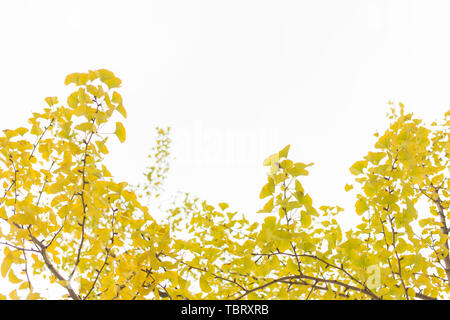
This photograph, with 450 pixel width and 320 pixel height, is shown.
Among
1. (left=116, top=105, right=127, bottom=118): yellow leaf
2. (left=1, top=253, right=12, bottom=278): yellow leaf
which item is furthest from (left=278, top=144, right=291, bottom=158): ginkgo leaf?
(left=1, top=253, right=12, bottom=278): yellow leaf

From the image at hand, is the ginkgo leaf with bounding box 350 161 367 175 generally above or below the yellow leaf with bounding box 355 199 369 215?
above

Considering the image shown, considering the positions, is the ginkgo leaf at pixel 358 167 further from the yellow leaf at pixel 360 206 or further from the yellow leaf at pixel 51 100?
the yellow leaf at pixel 51 100

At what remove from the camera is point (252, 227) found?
1.72 m

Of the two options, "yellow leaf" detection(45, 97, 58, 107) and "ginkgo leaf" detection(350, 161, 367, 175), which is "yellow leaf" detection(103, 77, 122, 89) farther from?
"ginkgo leaf" detection(350, 161, 367, 175)

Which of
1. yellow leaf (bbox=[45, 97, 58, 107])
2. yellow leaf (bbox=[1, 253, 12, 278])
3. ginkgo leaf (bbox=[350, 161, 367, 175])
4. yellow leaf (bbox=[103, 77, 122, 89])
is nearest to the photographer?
yellow leaf (bbox=[1, 253, 12, 278])

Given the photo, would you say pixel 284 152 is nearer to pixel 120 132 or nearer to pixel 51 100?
pixel 120 132

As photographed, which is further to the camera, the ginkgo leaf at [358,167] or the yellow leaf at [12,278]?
the ginkgo leaf at [358,167]

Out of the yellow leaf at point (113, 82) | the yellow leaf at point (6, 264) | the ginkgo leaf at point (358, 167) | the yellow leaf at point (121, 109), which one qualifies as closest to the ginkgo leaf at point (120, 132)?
the yellow leaf at point (121, 109)

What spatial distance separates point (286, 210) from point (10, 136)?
5.14ft

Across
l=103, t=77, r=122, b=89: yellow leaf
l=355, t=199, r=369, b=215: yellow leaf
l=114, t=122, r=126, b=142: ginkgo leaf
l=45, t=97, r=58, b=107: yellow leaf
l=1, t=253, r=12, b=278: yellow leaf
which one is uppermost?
l=45, t=97, r=58, b=107: yellow leaf

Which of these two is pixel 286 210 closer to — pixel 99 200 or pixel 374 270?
pixel 374 270

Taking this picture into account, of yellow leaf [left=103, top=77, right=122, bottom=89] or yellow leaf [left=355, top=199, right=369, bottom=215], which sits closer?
yellow leaf [left=103, top=77, right=122, bottom=89]

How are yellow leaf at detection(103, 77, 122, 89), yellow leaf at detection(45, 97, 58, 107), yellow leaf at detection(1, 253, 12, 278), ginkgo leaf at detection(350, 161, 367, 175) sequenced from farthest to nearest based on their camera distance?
1. yellow leaf at detection(45, 97, 58, 107)
2. ginkgo leaf at detection(350, 161, 367, 175)
3. yellow leaf at detection(103, 77, 122, 89)
4. yellow leaf at detection(1, 253, 12, 278)

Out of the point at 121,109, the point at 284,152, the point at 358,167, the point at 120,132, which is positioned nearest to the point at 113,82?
the point at 121,109
